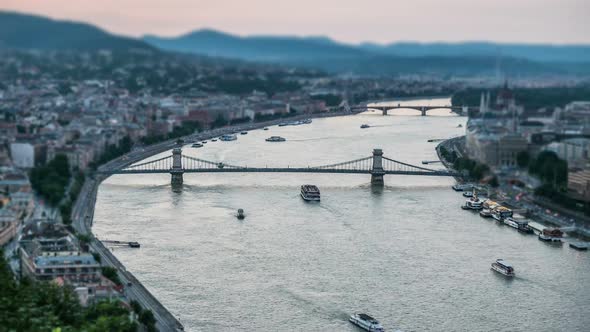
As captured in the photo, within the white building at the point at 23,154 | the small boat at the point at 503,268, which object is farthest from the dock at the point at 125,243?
the white building at the point at 23,154

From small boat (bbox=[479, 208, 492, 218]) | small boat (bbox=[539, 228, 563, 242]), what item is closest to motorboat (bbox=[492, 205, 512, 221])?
small boat (bbox=[479, 208, 492, 218])

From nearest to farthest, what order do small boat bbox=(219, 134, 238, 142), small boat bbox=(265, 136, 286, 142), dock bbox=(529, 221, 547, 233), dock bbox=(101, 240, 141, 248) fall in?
1. dock bbox=(101, 240, 141, 248)
2. dock bbox=(529, 221, 547, 233)
3. small boat bbox=(265, 136, 286, 142)
4. small boat bbox=(219, 134, 238, 142)

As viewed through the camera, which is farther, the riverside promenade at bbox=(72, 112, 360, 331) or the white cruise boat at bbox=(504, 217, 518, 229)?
the white cruise boat at bbox=(504, 217, 518, 229)

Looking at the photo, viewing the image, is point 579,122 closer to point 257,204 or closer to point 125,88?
point 257,204

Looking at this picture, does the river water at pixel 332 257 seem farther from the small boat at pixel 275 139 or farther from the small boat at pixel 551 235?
the small boat at pixel 275 139

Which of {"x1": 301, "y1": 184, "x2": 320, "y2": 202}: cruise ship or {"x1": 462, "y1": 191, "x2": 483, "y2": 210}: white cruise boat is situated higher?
{"x1": 301, "y1": 184, "x2": 320, "y2": 202}: cruise ship

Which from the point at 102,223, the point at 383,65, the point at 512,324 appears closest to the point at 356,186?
the point at 102,223

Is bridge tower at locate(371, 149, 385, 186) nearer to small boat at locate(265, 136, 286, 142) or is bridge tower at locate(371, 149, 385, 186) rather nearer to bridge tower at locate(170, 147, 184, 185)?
bridge tower at locate(170, 147, 184, 185)
